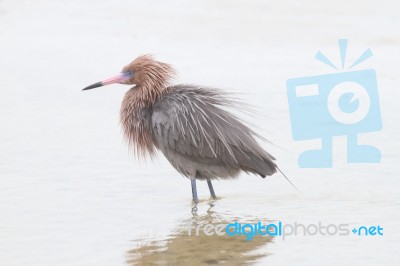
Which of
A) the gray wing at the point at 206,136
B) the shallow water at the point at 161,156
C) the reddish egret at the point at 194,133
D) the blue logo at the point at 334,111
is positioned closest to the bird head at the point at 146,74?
the reddish egret at the point at 194,133

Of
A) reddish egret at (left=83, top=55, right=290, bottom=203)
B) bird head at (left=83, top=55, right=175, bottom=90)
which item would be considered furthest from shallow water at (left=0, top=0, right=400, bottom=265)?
bird head at (left=83, top=55, right=175, bottom=90)

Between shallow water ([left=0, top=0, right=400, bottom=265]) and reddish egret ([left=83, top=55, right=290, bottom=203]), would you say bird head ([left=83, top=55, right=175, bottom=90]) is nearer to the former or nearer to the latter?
reddish egret ([left=83, top=55, right=290, bottom=203])

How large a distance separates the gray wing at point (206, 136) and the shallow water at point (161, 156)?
0.36 m

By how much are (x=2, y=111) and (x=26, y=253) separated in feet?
14.5

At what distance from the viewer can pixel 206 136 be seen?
770 cm

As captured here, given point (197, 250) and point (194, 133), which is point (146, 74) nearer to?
point (194, 133)

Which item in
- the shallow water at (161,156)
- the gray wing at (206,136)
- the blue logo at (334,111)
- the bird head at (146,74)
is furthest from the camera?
the blue logo at (334,111)

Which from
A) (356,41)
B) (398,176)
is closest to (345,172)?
(398,176)

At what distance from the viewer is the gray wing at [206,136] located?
7.61 metres

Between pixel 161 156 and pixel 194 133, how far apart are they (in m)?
1.70

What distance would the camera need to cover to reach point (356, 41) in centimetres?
1341

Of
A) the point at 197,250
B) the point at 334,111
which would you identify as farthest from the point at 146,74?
the point at 334,111

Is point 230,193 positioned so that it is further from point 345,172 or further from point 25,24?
point 25,24

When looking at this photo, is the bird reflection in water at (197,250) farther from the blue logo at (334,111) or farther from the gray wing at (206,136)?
the blue logo at (334,111)
